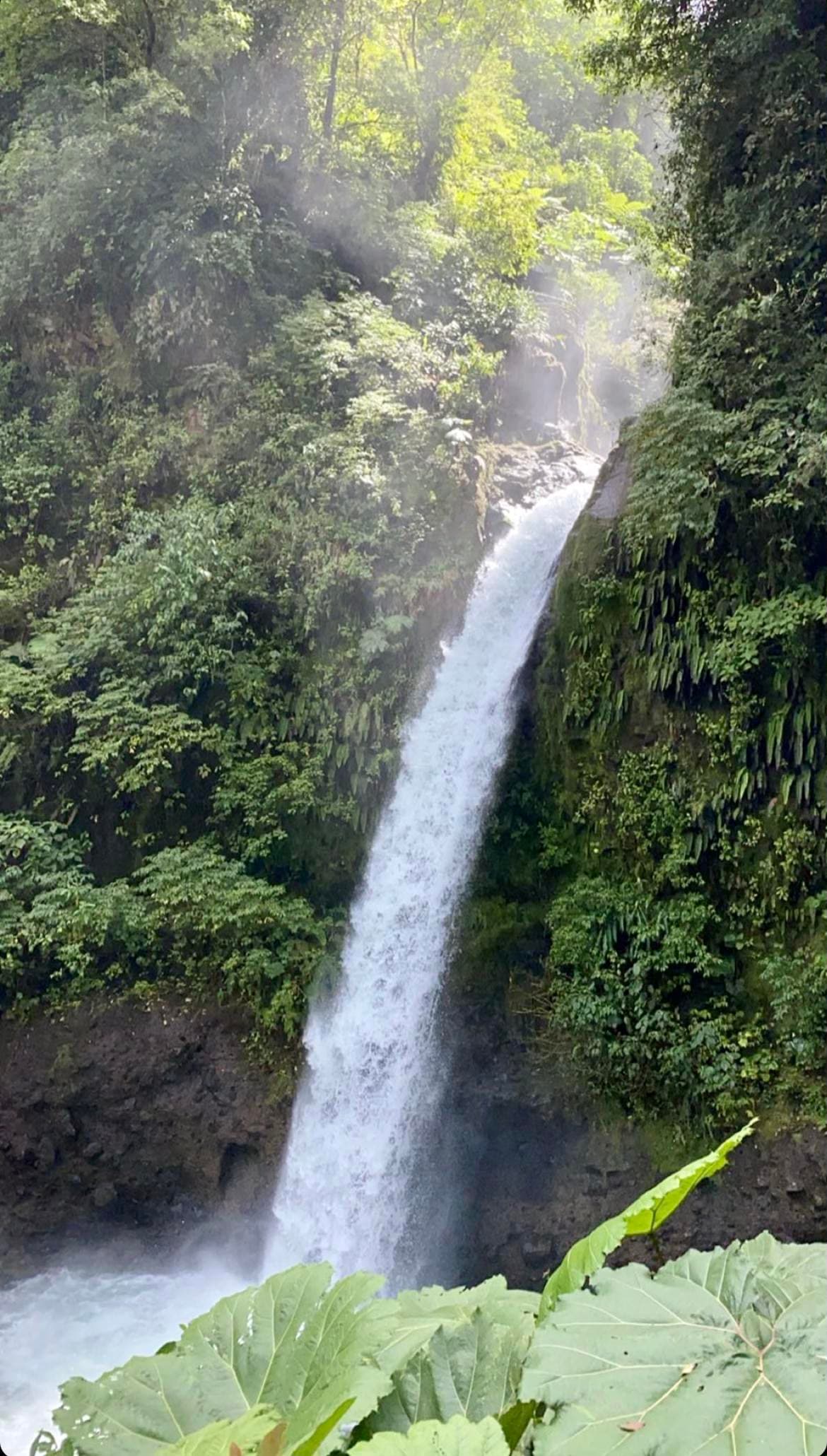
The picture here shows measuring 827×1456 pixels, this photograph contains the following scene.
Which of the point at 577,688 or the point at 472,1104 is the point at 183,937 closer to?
the point at 472,1104

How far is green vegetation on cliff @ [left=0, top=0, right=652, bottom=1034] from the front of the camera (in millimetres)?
9102

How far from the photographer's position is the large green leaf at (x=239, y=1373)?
111 cm

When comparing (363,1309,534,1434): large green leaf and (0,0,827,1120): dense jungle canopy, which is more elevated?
(0,0,827,1120): dense jungle canopy

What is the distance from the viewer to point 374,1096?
7.77 m

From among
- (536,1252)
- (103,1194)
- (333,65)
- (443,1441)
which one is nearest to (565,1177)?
(536,1252)

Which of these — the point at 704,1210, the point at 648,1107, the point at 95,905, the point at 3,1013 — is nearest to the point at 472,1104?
the point at 648,1107

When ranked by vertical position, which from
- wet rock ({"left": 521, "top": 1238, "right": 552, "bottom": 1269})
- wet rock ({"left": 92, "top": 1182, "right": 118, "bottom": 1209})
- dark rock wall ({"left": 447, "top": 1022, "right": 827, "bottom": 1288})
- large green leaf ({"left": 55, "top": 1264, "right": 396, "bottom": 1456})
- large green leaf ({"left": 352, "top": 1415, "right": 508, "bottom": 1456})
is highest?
large green leaf ({"left": 352, "top": 1415, "right": 508, "bottom": 1456})

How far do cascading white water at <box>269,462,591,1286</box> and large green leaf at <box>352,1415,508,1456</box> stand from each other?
719 centimetres

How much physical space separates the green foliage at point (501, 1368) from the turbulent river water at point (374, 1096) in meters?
6.45

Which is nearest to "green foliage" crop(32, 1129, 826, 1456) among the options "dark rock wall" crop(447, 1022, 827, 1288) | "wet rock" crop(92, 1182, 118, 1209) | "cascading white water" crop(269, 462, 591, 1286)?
"dark rock wall" crop(447, 1022, 827, 1288)

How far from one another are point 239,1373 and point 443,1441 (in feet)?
1.32

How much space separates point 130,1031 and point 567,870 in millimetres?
4441

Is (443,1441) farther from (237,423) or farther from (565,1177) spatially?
(237,423)

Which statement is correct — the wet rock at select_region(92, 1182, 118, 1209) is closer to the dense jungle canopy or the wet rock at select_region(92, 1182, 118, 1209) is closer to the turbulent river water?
the turbulent river water
